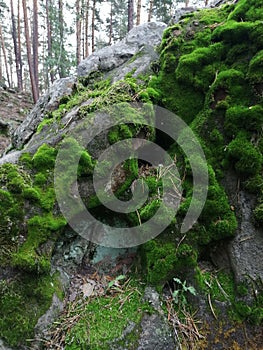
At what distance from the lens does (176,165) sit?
3.83 metres

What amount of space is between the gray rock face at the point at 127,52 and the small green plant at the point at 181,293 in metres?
4.23

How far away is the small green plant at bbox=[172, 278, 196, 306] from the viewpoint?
290 cm

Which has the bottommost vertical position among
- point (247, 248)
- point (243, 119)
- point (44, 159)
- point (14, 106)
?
point (14, 106)

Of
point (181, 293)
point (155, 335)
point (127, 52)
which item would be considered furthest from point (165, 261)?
point (127, 52)

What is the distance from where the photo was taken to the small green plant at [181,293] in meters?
2.90

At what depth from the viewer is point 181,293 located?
2.95m

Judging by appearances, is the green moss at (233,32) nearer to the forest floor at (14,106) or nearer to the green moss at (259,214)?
the green moss at (259,214)

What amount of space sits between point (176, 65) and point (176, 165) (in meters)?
1.88

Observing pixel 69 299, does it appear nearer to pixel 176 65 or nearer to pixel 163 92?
pixel 163 92

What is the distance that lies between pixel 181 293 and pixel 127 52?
5.69 m

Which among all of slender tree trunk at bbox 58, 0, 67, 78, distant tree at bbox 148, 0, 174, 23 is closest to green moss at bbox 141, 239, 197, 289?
slender tree trunk at bbox 58, 0, 67, 78

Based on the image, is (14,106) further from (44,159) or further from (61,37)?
(44,159)

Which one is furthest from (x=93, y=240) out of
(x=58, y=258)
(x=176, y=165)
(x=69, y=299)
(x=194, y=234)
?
(x=176, y=165)

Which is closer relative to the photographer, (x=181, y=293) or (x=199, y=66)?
(x=181, y=293)
